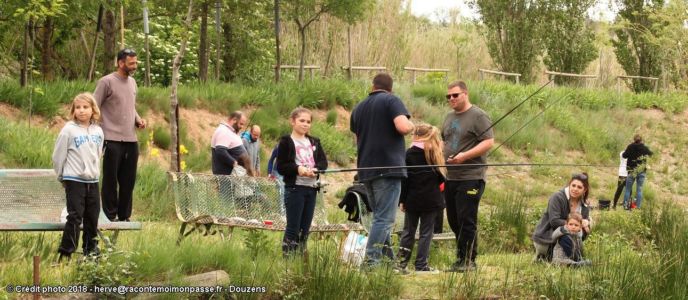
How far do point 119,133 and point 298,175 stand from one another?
204 cm

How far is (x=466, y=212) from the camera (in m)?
9.48

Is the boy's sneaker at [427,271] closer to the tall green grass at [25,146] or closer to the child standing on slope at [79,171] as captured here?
the child standing on slope at [79,171]

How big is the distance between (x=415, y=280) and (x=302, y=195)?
100 cm

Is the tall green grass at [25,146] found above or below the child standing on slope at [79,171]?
below

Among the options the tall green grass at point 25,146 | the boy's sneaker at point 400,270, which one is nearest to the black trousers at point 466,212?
the boy's sneaker at point 400,270

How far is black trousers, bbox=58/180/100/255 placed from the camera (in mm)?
8648

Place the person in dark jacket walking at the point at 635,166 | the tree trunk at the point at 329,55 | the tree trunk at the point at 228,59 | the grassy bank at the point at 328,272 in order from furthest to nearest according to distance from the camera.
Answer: the tree trunk at the point at 329,55 → the tree trunk at the point at 228,59 → the person in dark jacket walking at the point at 635,166 → the grassy bank at the point at 328,272

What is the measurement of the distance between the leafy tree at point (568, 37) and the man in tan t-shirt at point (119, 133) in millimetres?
23411

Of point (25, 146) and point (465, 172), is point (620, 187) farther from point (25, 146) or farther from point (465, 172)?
point (465, 172)

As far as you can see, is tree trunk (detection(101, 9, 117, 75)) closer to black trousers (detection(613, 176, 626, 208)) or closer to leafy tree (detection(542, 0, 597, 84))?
black trousers (detection(613, 176, 626, 208))

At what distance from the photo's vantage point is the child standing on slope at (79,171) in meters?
8.66

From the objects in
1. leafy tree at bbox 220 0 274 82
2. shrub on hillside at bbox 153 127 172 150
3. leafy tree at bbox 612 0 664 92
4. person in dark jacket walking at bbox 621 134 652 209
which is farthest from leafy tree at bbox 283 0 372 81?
leafy tree at bbox 612 0 664 92

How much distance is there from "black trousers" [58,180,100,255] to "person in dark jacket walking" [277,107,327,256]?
132cm

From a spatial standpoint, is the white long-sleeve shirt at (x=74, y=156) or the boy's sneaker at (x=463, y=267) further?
the boy's sneaker at (x=463, y=267)
